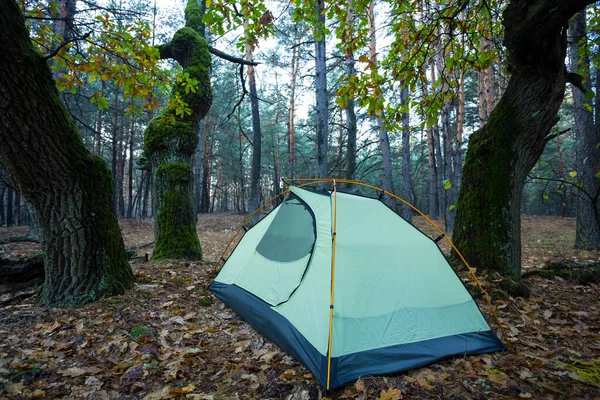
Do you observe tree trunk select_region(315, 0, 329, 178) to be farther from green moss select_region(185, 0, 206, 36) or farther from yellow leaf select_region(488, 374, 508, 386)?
yellow leaf select_region(488, 374, 508, 386)

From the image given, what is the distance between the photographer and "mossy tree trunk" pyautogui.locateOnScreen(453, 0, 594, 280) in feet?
12.2

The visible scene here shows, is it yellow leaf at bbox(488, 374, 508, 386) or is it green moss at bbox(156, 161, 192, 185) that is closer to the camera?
yellow leaf at bbox(488, 374, 508, 386)

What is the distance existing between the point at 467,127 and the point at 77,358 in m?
22.3

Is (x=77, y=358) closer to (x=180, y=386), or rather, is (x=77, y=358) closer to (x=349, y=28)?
(x=180, y=386)

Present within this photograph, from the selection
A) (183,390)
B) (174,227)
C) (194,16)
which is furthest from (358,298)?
(194,16)

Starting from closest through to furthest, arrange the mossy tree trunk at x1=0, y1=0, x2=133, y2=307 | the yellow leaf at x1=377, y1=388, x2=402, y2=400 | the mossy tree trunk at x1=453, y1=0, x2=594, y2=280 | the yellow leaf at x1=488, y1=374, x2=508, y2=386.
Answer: the yellow leaf at x1=377, y1=388, x2=402, y2=400, the yellow leaf at x1=488, y1=374, x2=508, y2=386, the mossy tree trunk at x1=0, y1=0, x2=133, y2=307, the mossy tree trunk at x1=453, y1=0, x2=594, y2=280

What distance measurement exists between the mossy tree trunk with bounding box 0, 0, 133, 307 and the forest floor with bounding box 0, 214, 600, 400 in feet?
1.16

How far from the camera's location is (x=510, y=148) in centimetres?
405

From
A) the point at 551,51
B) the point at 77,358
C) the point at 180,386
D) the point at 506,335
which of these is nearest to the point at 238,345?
the point at 180,386

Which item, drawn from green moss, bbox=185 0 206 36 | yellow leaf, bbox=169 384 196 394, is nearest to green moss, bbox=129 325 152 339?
yellow leaf, bbox=169 384 196 394

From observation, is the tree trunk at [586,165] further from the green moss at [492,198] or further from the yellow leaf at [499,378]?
the yellow leaf at [499,378]

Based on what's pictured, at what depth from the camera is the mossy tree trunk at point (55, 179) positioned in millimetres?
2930

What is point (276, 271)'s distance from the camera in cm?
373

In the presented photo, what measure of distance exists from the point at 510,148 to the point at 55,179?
18.4 feet
